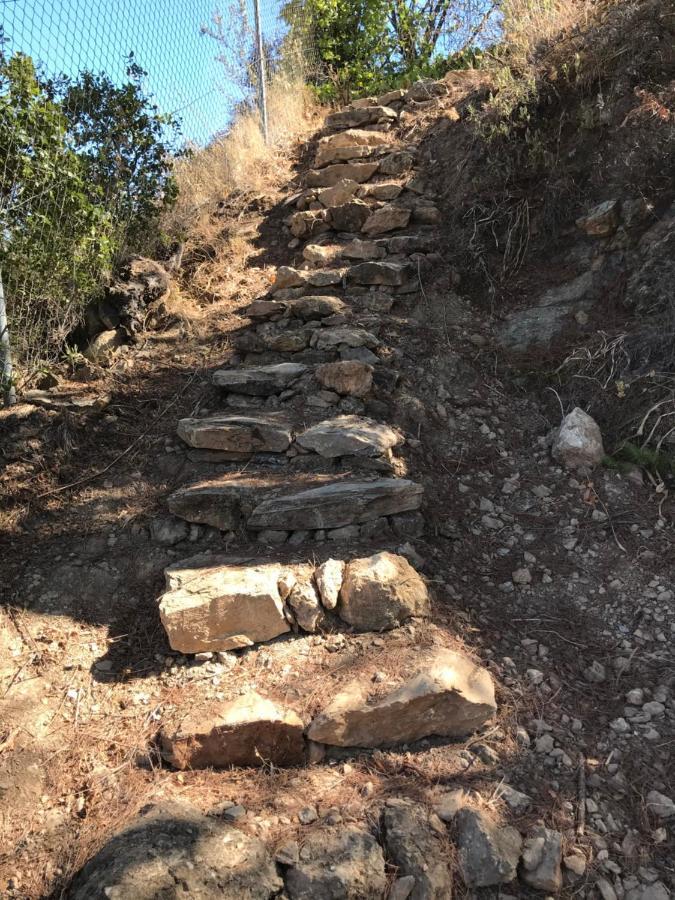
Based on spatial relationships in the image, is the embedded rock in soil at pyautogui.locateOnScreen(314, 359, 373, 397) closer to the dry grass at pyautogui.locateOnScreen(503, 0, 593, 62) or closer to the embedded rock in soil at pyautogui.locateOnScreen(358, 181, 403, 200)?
the embedded rock in soil at pyautogui.locateOnScreen(358, 181, 403, 200)

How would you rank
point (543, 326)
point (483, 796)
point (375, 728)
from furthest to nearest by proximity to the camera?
1. point (543, 326)
2. point (375, 728)
3. point (483, 796)

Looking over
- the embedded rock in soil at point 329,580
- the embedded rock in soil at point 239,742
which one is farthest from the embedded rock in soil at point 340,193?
the embedded rock in soil at point 239,742

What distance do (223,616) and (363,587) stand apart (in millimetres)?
606

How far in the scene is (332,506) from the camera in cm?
325

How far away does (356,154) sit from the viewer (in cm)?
679

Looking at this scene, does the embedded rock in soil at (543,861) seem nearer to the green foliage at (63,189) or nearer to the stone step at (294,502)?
the stone step at (294,502)

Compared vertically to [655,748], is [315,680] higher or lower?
higher

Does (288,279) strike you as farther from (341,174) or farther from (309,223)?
(341,174)

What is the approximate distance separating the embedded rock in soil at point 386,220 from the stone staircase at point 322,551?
0.02 m

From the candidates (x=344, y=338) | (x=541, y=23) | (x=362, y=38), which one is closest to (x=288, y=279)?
(x=344, y=338)

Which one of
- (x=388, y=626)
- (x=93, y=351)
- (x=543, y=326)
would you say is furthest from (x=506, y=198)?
(x=388, y=626)

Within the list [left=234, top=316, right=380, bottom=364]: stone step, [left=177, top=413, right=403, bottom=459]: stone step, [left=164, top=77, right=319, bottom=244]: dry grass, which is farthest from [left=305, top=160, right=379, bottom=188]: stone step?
[left=177, top=413, right=403, bottom=459]: stone step

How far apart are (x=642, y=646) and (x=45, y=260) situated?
13.0ft

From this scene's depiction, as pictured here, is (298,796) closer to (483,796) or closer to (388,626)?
(483,796)
